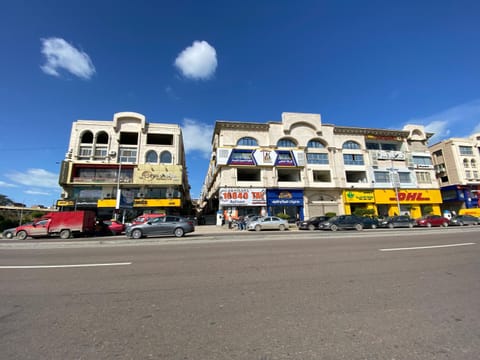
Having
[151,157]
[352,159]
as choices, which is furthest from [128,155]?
[352,159]

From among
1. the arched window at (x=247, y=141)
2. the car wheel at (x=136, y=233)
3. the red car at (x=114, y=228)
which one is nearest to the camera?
the car wheel at (x=136, y=233)

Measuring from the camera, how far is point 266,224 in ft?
74.7

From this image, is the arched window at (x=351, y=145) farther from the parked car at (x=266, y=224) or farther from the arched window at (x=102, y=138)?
the arched window at (x=102, y=138)

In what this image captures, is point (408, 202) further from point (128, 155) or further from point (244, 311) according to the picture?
point (128, 155)

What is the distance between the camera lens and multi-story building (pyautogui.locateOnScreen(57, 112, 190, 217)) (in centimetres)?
3488

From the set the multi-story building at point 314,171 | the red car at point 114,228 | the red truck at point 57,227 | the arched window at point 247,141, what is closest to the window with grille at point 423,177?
the multi-story building at point 314,171

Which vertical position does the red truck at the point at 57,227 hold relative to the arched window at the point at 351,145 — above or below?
below

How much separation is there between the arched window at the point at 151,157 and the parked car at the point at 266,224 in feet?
81.0

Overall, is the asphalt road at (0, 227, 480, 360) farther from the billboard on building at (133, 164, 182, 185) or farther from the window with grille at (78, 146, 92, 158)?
the window with grille at (78, 146, 92, 158)

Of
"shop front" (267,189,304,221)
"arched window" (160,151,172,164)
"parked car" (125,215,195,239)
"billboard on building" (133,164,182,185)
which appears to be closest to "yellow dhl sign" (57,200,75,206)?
"billboard on building" (133,164,182,185)

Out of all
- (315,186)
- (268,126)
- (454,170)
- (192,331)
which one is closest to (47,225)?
(192,331)

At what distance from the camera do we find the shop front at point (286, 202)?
113ft

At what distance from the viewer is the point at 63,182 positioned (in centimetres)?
3384

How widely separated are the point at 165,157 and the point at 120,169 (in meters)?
7.85
